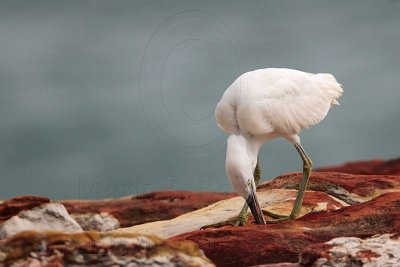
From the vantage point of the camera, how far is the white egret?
43.4 ft

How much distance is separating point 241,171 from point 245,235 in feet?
5.61

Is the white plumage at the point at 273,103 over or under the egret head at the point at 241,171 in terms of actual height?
over

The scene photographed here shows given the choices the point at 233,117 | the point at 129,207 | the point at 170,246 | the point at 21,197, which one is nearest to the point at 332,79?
the point at 233,117

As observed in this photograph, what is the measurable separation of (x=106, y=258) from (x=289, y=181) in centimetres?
991

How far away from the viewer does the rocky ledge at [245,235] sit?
862 cm

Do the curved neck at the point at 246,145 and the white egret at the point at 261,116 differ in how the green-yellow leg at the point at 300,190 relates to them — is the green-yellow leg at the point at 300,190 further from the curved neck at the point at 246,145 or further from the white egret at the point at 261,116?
the curved neck at the point at 246,145

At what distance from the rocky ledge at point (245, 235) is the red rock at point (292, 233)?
1 cm

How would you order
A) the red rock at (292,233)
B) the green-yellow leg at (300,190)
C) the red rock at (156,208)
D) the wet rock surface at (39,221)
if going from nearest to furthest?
the red rock at (292,233) < the wet rock surface at (39,221) < the green-yellow leg at (300,190) < the red rock at (156,208)

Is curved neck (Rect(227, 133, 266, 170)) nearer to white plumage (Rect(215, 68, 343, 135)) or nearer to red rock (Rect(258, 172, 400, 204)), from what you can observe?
white plumage (Rect(215, 68, 343, 135))

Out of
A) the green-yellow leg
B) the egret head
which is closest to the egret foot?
the green-yellow leg

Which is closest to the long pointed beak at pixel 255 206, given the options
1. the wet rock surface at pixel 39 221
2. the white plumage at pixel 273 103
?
the white plumage at pixel 273 103

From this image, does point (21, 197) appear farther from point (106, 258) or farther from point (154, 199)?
point (154, 199)

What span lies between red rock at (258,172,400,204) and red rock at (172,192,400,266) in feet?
12.5

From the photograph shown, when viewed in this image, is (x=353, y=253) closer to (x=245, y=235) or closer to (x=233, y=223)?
(x=245, y=235)
